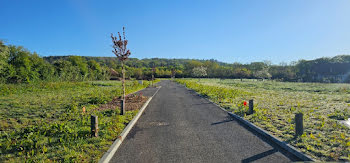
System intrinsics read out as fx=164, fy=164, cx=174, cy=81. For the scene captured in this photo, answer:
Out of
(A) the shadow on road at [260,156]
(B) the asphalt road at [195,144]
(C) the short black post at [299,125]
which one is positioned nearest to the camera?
(A) the shadow on road at [260,156]

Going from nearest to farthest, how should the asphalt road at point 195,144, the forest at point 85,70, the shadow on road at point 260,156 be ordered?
the shadow on road at point 260,156 → the asphalt road at point 195,144 → the forest at point 85,70

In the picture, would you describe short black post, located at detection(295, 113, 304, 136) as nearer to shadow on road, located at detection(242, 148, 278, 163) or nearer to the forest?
shadow on road, located at detection(242, 148, 278, 163)

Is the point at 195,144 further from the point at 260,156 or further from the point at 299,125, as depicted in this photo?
the point at 299,125

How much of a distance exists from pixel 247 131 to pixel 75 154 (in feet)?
17.7

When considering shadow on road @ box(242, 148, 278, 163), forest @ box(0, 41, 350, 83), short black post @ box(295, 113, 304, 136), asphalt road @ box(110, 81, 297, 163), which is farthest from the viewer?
forest @ box(0, 41, 350, 83)

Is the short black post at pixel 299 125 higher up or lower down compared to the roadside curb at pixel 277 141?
higher up

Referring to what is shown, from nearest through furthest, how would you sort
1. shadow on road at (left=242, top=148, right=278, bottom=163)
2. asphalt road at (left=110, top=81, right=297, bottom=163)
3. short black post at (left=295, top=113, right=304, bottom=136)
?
shadow on road at (left=242, top=148, right=278, bottom=163) < asphalt road at (left=110, top=81, right=297, bottom=163) < short black post at (left=295, top=113, right=304, bottom=136)

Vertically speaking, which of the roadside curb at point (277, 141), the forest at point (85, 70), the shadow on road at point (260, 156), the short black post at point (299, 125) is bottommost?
the shadow on road at point (260, 156)

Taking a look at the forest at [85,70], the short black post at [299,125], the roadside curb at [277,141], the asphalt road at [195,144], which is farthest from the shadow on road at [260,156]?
the forest at [85,70]

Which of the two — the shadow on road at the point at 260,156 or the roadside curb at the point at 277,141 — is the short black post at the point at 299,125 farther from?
the shadow on road at the point at 260,156

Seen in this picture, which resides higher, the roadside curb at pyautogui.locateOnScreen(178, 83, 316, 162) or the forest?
the forest

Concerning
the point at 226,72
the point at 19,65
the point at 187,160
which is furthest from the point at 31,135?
the point at 226,72

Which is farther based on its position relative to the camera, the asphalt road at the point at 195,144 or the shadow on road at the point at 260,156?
the asphalt road at the point at 195,144

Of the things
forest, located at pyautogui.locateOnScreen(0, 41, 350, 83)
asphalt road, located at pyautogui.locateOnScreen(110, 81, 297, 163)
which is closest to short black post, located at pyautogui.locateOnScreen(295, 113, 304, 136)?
asphalt road, located at pyautogui.locateOnScreen(110, 81, 297, 163)
